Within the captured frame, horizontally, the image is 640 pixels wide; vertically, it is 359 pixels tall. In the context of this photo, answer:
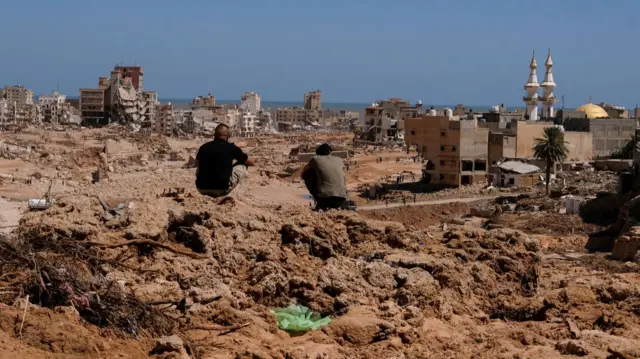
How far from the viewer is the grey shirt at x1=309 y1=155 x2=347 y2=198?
387 inches

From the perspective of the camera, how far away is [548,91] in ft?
207

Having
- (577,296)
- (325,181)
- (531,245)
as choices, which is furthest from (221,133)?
(577,296)

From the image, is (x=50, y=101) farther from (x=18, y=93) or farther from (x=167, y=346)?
(x=167, y=346)

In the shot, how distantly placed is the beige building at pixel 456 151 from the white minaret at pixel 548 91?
74.0 feet

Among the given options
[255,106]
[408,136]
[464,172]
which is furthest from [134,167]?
[255,106]

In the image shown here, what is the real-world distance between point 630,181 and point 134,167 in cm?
3544

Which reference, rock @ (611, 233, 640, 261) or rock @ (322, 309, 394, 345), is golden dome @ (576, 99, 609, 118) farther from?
rock @ (322, 309, 394, 345)

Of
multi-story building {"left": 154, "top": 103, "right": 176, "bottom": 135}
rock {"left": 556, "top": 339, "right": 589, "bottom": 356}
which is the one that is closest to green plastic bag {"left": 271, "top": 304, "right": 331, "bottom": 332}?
rock {"left": 556, "top": 339, "right": 589, "bottom": 356}

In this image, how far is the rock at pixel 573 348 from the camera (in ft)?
21.4

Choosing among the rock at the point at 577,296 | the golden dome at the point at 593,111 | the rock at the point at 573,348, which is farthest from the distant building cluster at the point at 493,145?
the rock at the point at 573,348

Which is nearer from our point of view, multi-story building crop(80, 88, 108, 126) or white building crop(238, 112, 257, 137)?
multi-story building crop(80, 88, 108, 126)

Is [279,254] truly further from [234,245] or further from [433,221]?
[433,221]

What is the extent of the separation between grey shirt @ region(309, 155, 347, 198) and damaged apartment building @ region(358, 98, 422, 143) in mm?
69595

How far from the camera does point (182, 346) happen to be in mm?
5688
